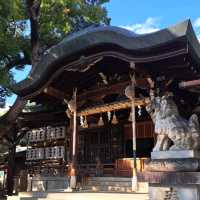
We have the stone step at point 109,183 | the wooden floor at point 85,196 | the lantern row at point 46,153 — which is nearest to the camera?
the wooden floor at point 85,196

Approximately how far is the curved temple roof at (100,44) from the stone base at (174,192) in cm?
317

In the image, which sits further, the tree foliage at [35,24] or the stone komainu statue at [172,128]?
the tree foliage at [35,24]

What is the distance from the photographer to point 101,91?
12141 millimetres

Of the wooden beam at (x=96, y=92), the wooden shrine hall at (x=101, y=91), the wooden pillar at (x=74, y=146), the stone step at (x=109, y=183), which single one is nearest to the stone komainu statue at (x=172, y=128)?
the wooden shrine hall at (x=101, y=91)

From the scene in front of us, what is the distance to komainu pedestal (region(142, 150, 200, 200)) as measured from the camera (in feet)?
25.5

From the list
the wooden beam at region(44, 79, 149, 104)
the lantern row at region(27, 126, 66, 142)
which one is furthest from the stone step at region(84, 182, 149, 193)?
the lantern row at region(27, 126, 66, 142)

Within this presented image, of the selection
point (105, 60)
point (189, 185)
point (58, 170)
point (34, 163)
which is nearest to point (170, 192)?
point (189, 185)

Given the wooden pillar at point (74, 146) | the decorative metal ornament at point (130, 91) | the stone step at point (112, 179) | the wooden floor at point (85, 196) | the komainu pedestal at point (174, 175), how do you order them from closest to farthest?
the komainu pedestal at point (174, 175)
the wooden floor at point (85, 196)
the decorative metal ornament at point (130, 91)
the stone step at point (112, 179)
the wooden pillar at point (74, 146)

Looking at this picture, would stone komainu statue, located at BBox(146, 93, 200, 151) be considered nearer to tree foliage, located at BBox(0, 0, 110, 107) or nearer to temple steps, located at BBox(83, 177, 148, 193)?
temple steps, located at BBox(83, 177, 148, 193)

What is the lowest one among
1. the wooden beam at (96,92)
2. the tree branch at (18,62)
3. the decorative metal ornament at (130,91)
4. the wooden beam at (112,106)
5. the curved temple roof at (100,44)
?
the wooden beam at (112,106)

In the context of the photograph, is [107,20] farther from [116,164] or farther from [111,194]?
[111,194]

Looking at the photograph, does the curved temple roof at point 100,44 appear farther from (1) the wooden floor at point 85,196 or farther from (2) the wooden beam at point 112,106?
(1) the wooden floor at point 85,196

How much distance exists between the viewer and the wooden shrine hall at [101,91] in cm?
898

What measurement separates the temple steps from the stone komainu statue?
6.97 ft
